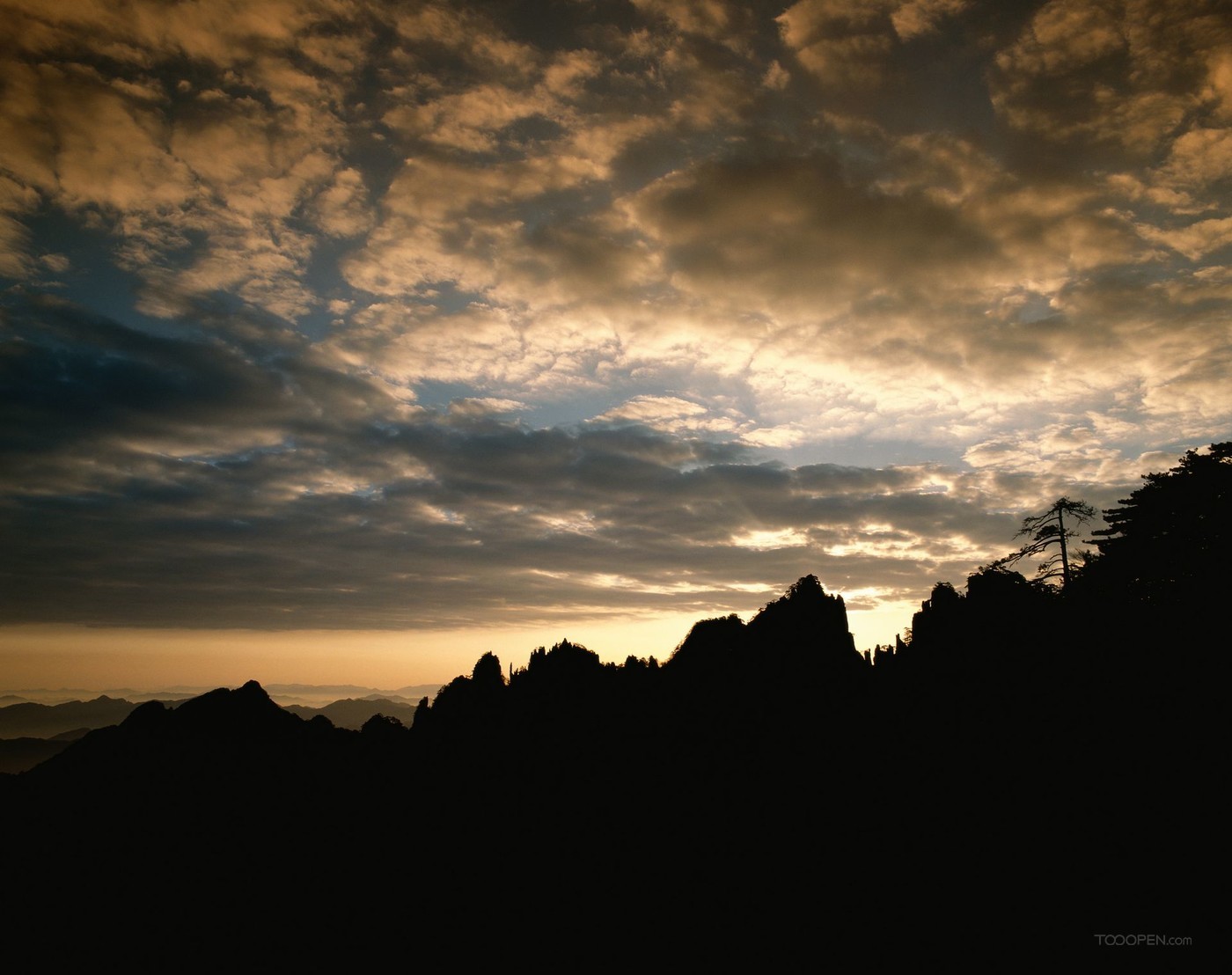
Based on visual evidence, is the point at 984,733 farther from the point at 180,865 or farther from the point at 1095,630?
the point at 180,865

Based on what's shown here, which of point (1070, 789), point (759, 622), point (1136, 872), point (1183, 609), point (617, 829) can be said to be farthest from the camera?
point (617, 829)

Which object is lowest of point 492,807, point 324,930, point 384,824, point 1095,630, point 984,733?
point 324,930

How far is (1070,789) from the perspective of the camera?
2741cm

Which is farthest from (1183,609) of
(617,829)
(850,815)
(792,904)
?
(617,829)

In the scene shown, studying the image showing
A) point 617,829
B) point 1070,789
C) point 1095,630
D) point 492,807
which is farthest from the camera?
point 492,807

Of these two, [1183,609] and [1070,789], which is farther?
[1183,609]

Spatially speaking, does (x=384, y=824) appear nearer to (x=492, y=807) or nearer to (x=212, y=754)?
(x=492, y=807)

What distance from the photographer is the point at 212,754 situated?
7275 centimetres

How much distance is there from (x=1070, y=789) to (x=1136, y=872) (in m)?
3.45

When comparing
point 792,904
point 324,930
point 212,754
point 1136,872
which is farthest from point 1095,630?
point 212,754

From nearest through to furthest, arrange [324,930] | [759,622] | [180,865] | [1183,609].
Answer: [1183,609], [759,622], [324,930], [180,865]

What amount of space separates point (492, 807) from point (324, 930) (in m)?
23.1

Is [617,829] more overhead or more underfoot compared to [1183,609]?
more underfoot

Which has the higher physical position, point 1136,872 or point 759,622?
point 759,622
